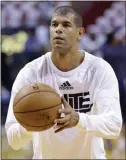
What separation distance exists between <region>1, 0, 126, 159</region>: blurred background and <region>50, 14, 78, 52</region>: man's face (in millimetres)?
3844

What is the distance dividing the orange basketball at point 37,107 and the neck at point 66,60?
63 cm

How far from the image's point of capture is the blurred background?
7.85m

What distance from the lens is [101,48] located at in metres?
7.96

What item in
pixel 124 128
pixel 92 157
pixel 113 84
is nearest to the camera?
pixel 113 84

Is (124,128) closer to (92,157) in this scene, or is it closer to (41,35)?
(41,35)

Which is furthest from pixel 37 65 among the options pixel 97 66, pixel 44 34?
pixel 44 34

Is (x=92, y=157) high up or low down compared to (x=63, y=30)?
down

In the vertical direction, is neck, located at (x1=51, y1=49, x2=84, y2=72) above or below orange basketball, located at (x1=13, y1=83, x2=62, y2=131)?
above

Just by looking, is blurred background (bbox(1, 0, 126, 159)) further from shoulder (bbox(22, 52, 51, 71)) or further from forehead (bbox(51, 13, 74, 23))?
forehead (bbox(51, 13, 74, 23))

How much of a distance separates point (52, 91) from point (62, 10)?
0.94m

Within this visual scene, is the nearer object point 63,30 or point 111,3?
point 63,30

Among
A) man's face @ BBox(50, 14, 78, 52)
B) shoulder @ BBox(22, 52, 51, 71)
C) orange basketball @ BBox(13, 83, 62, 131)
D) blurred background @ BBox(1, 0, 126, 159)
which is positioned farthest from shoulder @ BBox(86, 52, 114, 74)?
blurred background @ BBox(1, 0, 126, 159)

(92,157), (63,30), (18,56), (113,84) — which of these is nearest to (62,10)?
(63,30)

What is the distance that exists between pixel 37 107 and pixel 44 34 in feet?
15.8
